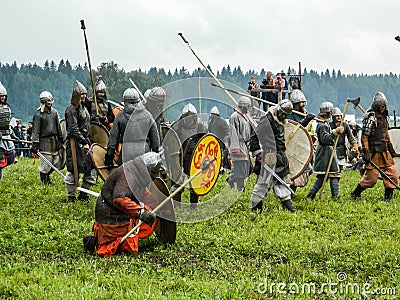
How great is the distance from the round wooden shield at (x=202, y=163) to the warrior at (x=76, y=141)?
2038mm

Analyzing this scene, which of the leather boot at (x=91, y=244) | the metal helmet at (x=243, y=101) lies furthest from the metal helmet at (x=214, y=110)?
the leather boot at (x=91, y=244)

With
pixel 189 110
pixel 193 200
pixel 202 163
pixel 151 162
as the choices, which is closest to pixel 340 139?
pixel 189 110

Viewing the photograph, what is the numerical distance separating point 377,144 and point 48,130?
5.71 metres

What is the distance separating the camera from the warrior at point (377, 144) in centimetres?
1060

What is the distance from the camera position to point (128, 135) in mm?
8695

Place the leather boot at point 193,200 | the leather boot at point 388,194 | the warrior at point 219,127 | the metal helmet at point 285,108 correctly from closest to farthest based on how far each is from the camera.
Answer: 1. the metal helmet at point 285,108
2. the leather boot at point 193,200
3. the warrior at point 219,127
4. the leather boot at point 388,194

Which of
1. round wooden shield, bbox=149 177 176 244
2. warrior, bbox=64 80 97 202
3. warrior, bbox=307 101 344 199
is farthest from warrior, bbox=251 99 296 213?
warrior, bbox=64 80 97 202

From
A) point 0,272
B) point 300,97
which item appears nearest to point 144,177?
point 0,272

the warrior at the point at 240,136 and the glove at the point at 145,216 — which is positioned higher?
the warrior at the point at 240,136

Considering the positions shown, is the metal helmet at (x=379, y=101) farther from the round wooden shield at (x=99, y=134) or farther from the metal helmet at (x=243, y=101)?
the round wooden shield at (x=99, y=134)

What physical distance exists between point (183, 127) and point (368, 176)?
320 cm

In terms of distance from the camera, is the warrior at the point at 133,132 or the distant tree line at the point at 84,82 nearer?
the warrior at the point at 133,132

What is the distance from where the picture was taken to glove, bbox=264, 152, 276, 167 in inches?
362

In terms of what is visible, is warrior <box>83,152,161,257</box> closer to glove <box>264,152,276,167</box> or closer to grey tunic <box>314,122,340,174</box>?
glove <box>264,152,276,167</box>
